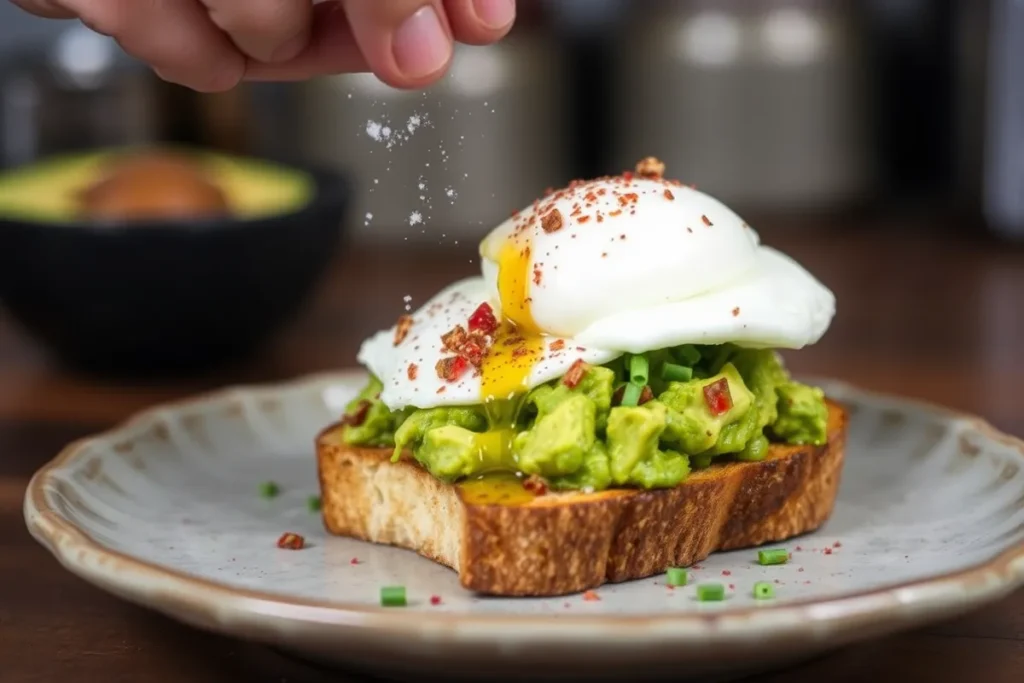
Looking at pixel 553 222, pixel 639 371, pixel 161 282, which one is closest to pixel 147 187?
pixel 161 282

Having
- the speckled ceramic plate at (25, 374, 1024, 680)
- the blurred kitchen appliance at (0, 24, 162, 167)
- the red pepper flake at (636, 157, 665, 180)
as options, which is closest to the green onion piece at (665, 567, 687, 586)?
the speckled ceramic plate at (25, 374, 1024, 680)

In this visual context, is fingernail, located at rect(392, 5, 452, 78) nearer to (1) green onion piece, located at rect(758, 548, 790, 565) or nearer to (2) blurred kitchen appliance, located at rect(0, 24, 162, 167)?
(1) green onion piece, located at rect(758, 548, 790, 565)

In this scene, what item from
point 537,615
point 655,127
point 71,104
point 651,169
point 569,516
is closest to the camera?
point 537,615

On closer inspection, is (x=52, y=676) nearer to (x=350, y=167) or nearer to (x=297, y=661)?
(x=297, y=661)

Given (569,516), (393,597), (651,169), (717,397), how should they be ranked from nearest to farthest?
(393,597), (569,516), (717,397), (651,169)

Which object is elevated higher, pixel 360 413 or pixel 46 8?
pixel 46 8

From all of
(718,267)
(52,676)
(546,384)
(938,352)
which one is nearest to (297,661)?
(52,676)

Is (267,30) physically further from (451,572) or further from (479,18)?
(451,572)
